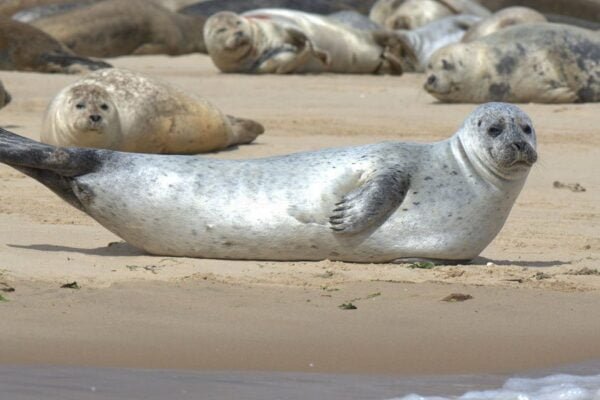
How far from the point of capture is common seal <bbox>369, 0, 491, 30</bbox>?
20.4 metres

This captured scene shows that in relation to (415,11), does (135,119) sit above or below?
above

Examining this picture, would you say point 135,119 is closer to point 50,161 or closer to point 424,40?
point 50,161

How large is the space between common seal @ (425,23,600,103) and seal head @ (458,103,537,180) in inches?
243

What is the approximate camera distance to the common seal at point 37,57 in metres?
13.7

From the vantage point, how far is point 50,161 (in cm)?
554

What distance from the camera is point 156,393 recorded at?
369 cm

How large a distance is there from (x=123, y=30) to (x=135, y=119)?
344 inches

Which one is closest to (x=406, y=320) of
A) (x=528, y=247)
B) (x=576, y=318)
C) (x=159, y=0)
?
(x=576, y=318)

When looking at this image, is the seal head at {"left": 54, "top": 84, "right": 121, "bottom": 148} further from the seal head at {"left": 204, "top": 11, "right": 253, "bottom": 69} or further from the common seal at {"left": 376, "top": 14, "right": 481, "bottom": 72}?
the common seal at {"left": 376, "top": 14, "right": 481, "bottom": 72}

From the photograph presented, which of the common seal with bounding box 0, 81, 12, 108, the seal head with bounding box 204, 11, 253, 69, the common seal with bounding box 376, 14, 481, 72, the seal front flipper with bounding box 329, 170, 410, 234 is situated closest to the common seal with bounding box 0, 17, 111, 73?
the seal head with bounding box 204, 11, 253, 69

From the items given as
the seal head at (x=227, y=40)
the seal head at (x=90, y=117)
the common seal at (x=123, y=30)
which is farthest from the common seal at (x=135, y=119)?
the common seal at (x=123, y=30)

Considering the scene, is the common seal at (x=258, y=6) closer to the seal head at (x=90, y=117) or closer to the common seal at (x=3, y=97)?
the common seal at (x=3, y=97)

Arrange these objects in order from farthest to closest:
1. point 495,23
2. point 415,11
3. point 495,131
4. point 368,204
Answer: point 415,11 < point 495,23 < point 495,131 < point 368,204

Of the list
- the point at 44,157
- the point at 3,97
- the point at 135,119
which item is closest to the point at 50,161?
the point at 44,157
